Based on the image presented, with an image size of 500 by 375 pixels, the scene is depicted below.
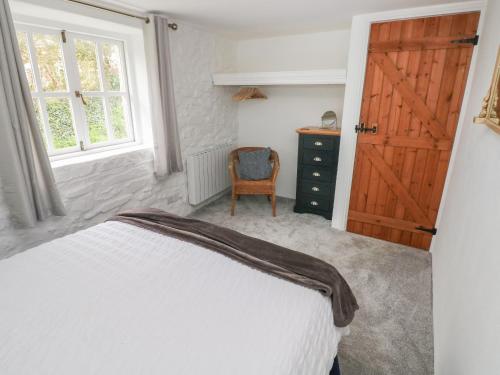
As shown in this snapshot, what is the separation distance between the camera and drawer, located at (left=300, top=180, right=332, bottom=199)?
327 centimetres

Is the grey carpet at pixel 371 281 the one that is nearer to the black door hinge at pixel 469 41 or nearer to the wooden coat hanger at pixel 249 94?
the wooden coat hanger at pixel 249 94

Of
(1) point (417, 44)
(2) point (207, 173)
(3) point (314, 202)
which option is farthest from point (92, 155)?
(1) point (417, 44)

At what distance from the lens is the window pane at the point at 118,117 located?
105 inches

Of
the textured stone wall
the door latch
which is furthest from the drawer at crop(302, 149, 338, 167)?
the textured stone wall

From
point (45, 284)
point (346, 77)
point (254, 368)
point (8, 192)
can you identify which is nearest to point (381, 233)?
point (346, 77)

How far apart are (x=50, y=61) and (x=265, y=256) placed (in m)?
2.21

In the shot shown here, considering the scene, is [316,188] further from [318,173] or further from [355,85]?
[355,85]

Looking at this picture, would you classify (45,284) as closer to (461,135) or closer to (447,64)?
(461,135)

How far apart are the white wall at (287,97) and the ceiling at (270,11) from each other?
0.96ft

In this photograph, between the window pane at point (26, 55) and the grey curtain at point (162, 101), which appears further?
the grey curtain at point (162, 101)

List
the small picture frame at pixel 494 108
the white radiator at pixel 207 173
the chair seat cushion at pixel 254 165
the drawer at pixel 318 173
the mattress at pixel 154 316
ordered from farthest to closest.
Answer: the chair seat cushion at pixel 254 165 < the white radiator at pixel 207 173 < the drawer at pixel 318 173 < the small picture frame at pixel 494 108 < the mattress at pixel 154 316

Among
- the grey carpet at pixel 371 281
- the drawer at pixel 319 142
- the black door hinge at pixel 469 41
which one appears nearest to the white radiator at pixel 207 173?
the grey carpet at pixel 371 281

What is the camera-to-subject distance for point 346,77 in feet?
9.05

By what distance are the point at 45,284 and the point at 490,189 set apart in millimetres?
2010
